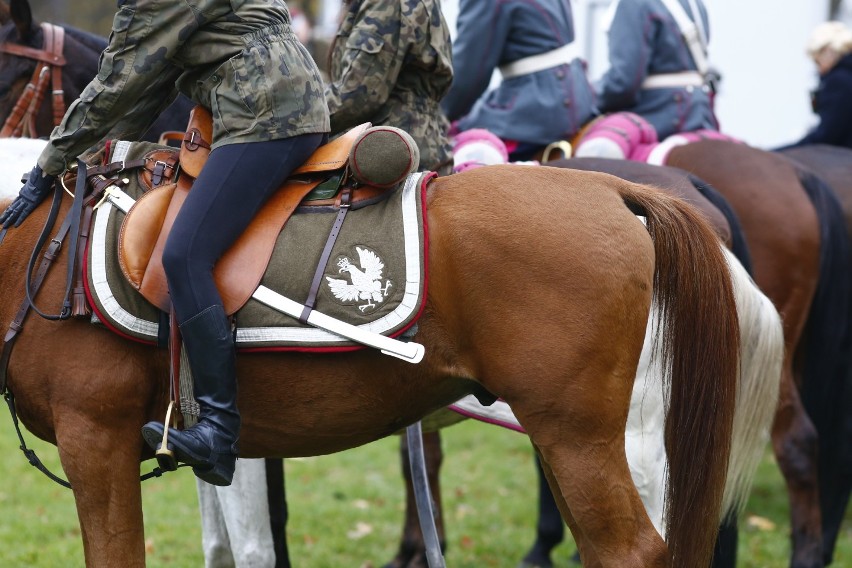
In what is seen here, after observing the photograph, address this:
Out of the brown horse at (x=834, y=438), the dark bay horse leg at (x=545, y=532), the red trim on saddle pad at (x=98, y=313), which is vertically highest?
the red trim on saddle pad at (x=98, y=313)

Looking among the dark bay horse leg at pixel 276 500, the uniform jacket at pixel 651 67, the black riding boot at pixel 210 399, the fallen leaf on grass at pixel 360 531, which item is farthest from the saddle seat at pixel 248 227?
the fallen leaf on grass at pixel 360 531

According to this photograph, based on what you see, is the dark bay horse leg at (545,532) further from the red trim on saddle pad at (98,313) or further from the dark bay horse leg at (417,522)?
the red trim on saddle pad at (98,313)

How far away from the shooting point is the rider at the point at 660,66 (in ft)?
19.8

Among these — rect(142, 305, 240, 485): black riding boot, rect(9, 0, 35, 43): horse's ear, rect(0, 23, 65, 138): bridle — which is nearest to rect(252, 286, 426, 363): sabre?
rect(142, 305, 240, 485): black riding boot

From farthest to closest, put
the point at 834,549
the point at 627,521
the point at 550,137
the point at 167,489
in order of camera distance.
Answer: the point at 167,489, the point at 834,549, the point at 550,137, the point at 627,521

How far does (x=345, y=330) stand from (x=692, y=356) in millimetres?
1113

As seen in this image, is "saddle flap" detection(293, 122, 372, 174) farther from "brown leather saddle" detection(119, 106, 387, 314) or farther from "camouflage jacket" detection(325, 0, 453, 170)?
"camouflage jacket" detection(325, 0, 453, 170)

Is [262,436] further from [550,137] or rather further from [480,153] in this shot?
[550,137]

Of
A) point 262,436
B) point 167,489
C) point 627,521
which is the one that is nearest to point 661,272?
point 627,521

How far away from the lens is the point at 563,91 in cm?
554

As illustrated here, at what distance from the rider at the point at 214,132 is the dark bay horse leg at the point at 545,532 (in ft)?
9.83

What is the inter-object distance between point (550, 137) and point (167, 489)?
12.7 feet

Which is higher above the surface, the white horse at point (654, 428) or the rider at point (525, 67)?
the rider at point (525, 67)

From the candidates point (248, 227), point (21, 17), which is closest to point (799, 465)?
point (248, 227)
